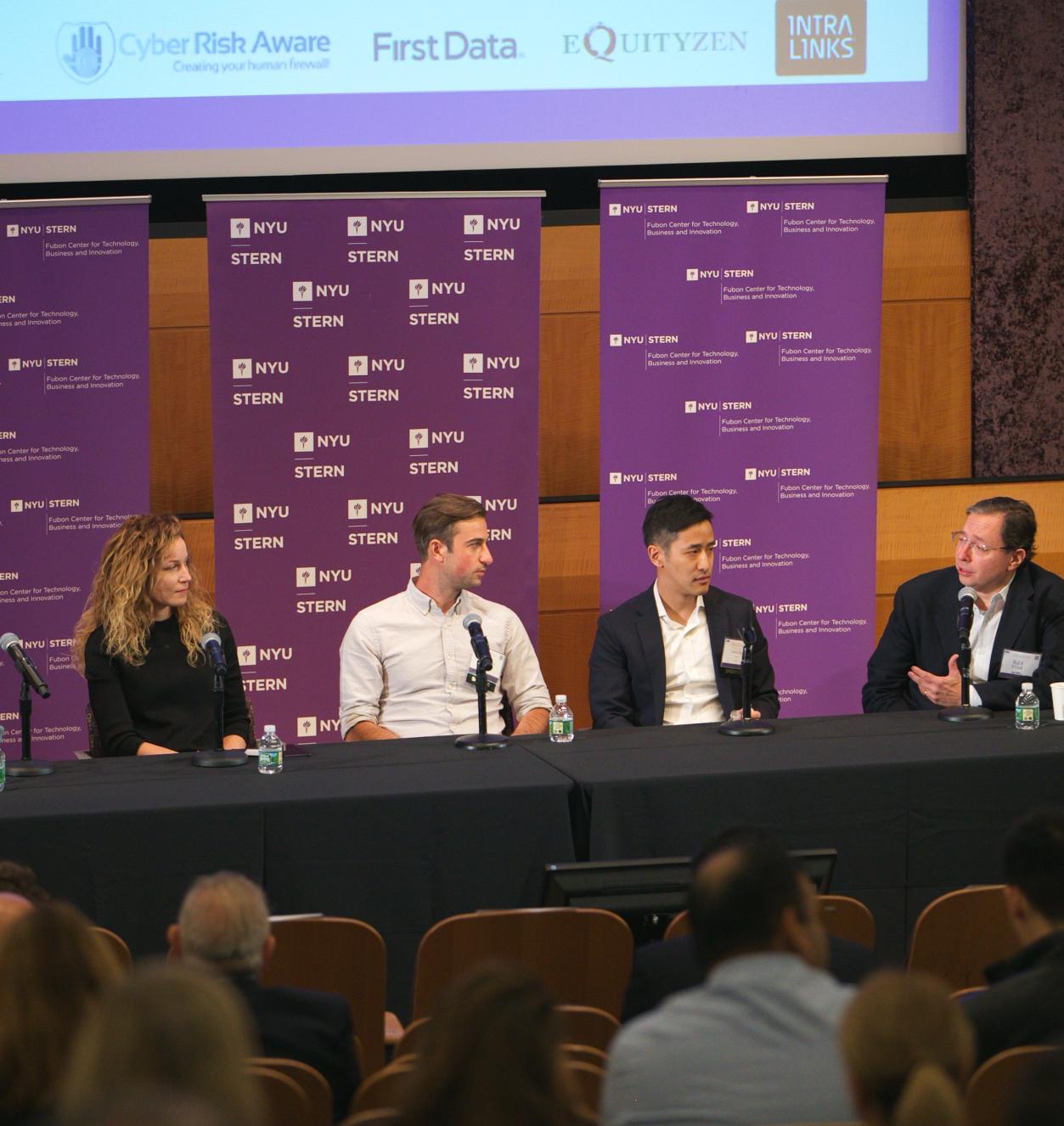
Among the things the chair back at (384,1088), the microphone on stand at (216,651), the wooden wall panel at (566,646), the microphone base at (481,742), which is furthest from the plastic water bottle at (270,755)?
the wooden wall panel at (566,646)

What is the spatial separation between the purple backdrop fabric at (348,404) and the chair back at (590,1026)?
2.98 metres

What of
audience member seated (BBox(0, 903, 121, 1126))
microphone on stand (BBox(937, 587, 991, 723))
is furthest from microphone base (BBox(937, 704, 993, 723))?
audience member seated (BBox(0, 903, 121, 1126))

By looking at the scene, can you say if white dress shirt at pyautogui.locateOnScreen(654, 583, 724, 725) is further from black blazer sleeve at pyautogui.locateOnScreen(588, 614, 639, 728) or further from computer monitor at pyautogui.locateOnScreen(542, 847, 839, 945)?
computer monitor at pyautogui.locateOnScreen(542, 847, 839, 945)

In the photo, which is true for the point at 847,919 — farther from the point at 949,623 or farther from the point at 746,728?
the point at 949,623

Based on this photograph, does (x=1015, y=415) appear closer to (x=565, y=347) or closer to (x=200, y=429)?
(x=565, y=347)

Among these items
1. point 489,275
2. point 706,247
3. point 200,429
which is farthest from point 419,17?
point 200,429

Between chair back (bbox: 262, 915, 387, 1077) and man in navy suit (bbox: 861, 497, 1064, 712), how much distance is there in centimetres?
234

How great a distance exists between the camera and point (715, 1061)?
1.79 m

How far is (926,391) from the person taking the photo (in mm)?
6266

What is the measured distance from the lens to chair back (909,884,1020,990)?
292cm

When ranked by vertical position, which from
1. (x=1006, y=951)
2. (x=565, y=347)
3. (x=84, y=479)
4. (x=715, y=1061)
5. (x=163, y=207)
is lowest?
(x=1006, y=951)

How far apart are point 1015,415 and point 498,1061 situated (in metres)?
5.23

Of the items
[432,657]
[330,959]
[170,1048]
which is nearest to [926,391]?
[432,657]

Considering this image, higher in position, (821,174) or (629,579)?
(821,174)
